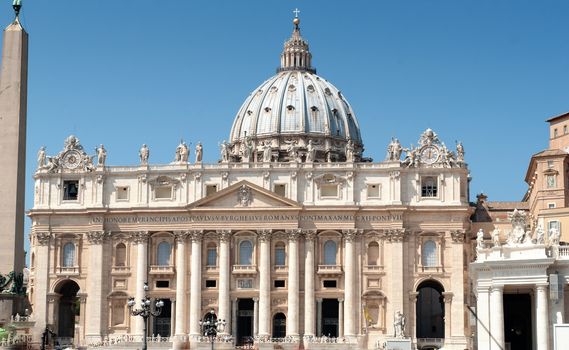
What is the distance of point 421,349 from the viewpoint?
92.5m

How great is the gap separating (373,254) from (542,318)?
4556cm

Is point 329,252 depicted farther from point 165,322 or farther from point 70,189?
point 70,189

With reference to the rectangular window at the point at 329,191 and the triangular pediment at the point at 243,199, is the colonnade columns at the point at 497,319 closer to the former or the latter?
the triangular pediment at the point at 243,199

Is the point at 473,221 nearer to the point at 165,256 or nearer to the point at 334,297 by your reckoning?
the point at 334,297

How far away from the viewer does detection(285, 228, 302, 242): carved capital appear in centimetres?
9456

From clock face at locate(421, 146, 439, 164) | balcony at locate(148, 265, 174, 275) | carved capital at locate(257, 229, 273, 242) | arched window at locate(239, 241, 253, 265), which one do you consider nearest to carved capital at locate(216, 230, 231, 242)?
arched window at locate(239, 241, 253, 265)

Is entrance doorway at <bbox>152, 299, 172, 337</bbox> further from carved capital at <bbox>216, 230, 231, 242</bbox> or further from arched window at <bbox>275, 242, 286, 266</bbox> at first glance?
arched window at <bbox>275, 242, 286, 266</bbox>

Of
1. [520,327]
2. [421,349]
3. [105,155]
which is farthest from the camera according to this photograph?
[105,155]

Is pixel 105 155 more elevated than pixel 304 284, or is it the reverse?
pixel 105 155

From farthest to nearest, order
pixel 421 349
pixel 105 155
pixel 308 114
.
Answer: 1. pixel 308 114
2. pixel 105 155
3. pixel 421 349

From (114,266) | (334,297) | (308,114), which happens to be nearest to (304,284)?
(334,297)

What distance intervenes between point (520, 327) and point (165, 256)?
47140 millimetres

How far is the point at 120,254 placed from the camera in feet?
319

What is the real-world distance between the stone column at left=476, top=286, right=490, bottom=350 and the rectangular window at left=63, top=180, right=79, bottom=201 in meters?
53.6
